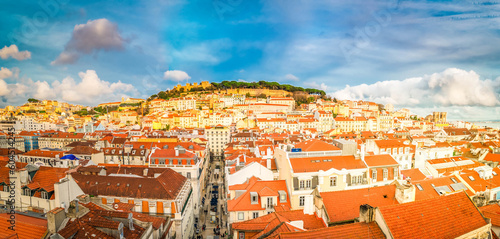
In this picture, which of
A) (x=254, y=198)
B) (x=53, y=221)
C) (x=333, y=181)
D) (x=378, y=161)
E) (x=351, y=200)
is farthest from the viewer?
(x=378, y=161)

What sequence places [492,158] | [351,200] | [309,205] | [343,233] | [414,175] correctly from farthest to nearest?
[492,158] < [414,175] < [351,200] < [309,205] < [343,233]

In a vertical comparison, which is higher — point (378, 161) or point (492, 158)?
point (378, 161)

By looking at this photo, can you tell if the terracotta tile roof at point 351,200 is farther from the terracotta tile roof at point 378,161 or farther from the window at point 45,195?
the window at point 45,195

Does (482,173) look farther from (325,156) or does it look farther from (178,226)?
(178,226)

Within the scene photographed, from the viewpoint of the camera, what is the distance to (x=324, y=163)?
2200 cm

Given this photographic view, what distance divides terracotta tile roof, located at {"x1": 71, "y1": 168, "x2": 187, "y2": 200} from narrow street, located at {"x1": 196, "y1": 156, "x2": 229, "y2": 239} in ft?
23.5

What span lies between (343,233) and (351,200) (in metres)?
6.53

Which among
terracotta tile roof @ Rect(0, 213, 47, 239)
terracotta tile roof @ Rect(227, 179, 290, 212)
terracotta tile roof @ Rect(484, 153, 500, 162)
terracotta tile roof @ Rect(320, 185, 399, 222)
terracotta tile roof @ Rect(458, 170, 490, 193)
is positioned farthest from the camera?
terracotta tile roof @ Rect(484, 153, 500, 162)

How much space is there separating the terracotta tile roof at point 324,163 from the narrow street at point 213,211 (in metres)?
10.9

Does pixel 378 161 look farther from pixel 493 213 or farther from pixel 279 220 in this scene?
pixel 279 220

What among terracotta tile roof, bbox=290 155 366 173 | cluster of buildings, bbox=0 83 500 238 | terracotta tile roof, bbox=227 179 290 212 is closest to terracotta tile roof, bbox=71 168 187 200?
cluster of buildings, bbox=0 83 500 238

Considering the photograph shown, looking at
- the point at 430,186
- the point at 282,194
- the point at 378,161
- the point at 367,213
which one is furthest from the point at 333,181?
the point at 367,213

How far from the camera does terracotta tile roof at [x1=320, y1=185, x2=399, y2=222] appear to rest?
48.2 feet

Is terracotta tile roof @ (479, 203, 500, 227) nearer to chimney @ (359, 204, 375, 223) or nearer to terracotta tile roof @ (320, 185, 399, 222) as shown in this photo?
terracotta tile roof @ (320, 185, 399, 222)
